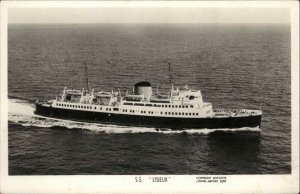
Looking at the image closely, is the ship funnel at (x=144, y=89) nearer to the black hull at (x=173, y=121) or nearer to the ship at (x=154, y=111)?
the ship at (x=154, y=111)

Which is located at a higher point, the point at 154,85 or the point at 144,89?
the point at 154,85

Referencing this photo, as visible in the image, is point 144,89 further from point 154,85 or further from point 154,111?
point 154,85

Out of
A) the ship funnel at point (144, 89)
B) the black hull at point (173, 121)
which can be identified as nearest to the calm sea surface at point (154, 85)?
the black hull at point (173, 121)

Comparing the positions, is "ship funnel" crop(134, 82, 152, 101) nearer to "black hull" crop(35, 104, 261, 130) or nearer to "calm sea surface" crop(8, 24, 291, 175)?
"black hull" crop(35, 104, 261, 130)

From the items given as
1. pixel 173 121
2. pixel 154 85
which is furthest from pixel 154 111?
pixel 154 85

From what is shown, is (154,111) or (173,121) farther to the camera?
(154,111)
